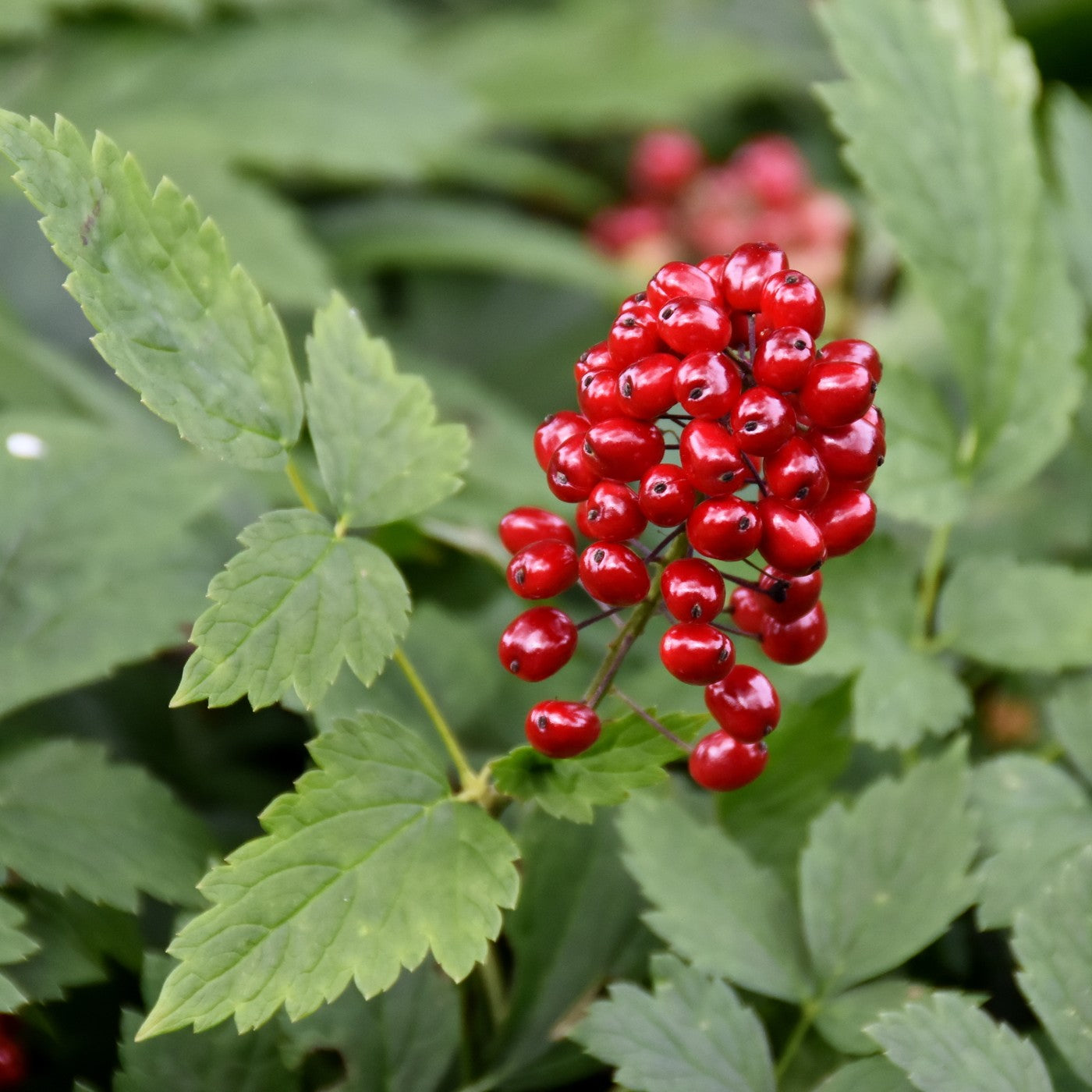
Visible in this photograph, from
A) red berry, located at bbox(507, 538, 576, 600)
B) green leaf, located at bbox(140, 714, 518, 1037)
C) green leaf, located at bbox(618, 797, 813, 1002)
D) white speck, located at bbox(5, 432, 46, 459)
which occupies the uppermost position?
red berry, located at bbox(507, 538, 576, 600)

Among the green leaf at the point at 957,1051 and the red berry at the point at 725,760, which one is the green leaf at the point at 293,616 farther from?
the green leaf at the point at 957,1051

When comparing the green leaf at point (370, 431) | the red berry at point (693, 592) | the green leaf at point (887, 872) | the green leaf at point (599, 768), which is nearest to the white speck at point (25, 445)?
the green leaf at point (370, 431)

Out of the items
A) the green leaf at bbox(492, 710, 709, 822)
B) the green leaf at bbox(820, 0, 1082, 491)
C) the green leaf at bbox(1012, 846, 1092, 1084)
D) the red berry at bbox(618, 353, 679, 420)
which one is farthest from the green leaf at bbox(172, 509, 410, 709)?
the green leaf at bbox(820, 0, 1082, 491)

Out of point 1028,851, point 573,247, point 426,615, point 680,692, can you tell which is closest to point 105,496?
point 426,615

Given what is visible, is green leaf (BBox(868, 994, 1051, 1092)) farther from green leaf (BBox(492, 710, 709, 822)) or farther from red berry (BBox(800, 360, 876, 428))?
red berry (BBox(800, 360, 876, 428))

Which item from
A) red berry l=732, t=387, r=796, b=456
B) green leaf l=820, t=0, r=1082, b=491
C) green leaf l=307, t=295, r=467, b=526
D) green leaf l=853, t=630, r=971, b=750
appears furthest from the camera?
green leaf l=820, t=0, r=1082, b=491

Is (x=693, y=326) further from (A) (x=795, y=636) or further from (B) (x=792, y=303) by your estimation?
(A) (x=795, y=636)
